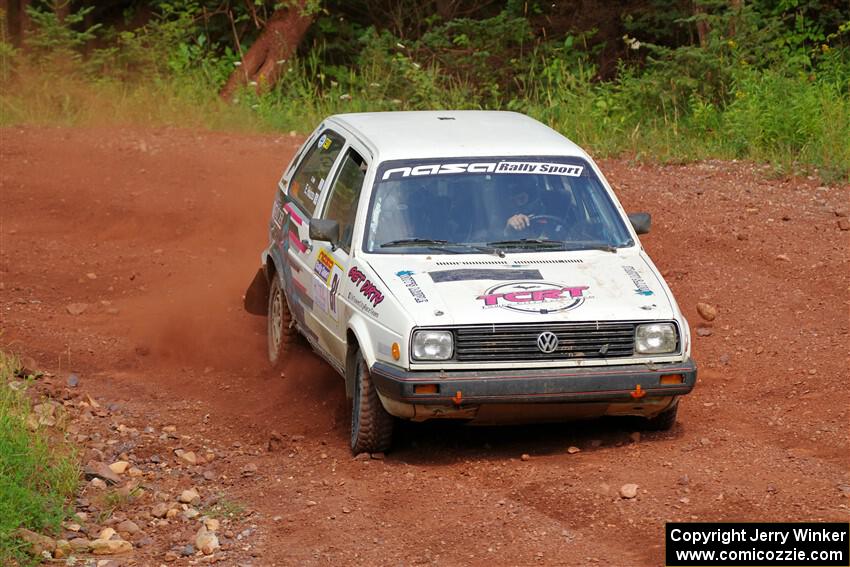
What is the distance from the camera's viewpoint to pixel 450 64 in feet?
56.0

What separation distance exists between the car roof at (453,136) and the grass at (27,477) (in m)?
2.39

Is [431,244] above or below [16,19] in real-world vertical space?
above

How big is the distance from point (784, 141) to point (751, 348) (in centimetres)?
448

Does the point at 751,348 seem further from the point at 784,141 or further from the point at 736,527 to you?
the point at 784,141

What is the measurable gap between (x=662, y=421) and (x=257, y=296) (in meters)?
3.87

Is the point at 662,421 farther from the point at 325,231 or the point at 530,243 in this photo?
the point at 325,231

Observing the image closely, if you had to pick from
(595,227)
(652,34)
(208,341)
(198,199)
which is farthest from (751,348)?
(652,34)

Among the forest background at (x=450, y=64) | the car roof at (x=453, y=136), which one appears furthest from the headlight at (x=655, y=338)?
the forest background at (x=450, y=64)

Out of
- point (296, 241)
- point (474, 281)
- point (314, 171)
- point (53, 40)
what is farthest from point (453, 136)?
point (53, 40)

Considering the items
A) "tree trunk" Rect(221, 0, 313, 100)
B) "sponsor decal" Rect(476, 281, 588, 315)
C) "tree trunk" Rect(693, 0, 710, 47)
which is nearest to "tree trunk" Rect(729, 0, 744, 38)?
"tree trunk" Rect(693, 0, 710, 47)

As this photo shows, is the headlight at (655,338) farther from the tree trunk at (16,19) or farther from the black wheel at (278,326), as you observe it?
the tree trunk at (16,19)

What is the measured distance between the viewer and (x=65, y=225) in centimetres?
1281

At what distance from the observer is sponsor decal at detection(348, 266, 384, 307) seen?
22.3 feet

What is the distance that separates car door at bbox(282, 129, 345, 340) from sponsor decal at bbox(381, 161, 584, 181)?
0.77 m
